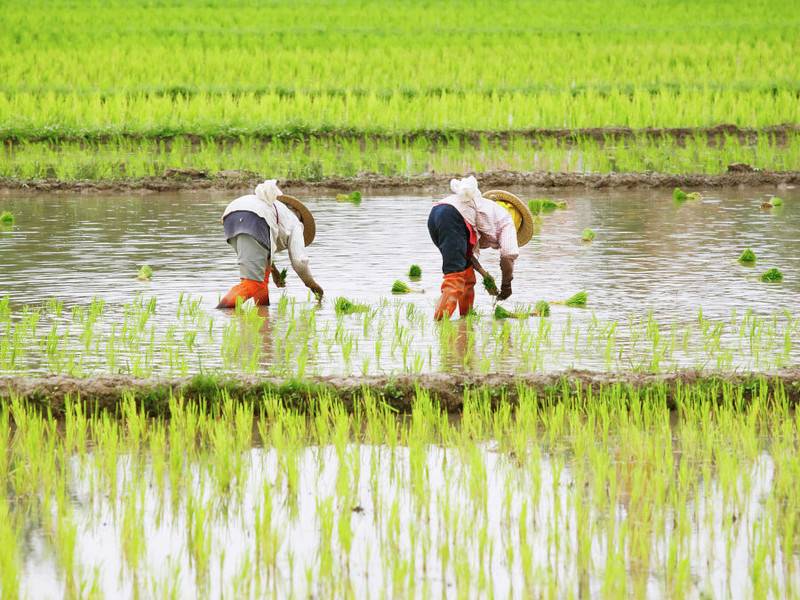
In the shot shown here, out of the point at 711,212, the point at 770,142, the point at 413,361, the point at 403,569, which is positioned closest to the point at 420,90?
the point at 770,142

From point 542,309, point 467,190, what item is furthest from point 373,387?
point 542,309

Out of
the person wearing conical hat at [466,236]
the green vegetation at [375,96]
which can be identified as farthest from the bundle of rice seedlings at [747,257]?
the green vegetation at [375,96]

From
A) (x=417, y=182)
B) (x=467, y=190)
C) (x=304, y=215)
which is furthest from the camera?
(x=417, y=182)

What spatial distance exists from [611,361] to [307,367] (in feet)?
4.57

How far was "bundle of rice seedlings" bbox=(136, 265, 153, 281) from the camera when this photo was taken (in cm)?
789

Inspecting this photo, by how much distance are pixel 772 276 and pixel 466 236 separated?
2133 mm

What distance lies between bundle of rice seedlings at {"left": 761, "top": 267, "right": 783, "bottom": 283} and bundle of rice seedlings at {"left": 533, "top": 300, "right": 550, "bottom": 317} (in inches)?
62.4

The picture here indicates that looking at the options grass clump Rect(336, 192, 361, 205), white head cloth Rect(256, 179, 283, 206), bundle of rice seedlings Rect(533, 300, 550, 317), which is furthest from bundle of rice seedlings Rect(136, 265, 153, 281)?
grass clump Rect(336, 192, 361, 205)

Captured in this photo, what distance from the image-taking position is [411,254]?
9.11 m

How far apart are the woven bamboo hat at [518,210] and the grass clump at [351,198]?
4212mm

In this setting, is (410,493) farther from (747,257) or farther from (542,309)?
(747,257)

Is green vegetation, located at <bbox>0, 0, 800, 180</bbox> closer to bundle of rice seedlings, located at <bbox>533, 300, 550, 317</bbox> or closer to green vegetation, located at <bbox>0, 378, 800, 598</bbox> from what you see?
bundle of rice seedlings, located at <bbox>533, 300, 550, 317</bbox>

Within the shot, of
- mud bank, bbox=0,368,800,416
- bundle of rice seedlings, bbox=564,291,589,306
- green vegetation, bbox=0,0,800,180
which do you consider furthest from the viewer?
green vegetation, bbox=0,0,800,180

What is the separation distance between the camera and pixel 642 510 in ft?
13.2
